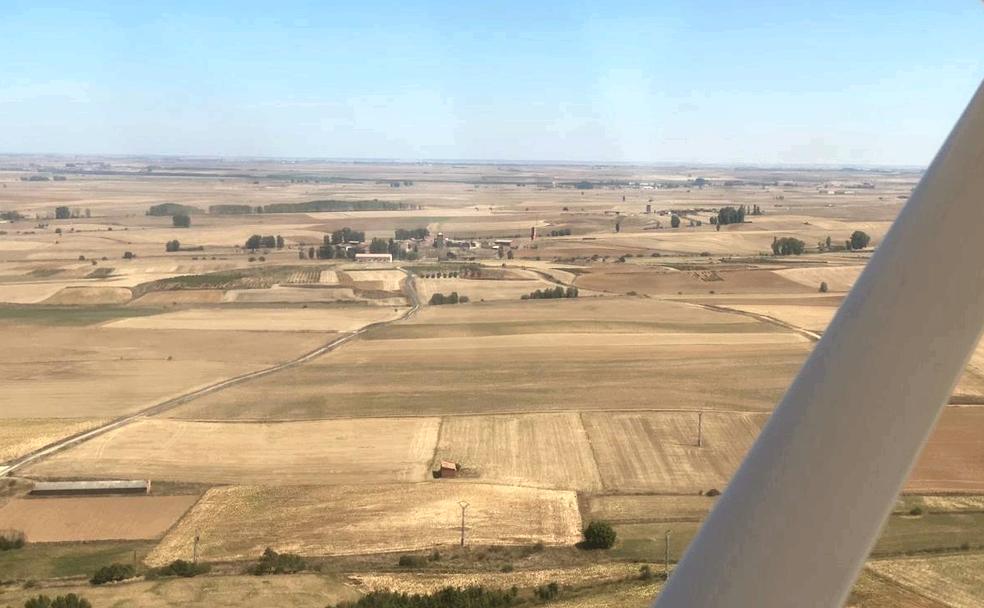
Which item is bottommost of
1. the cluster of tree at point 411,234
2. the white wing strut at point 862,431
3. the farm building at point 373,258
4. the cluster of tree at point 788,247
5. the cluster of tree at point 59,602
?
the cluster of tree at point 59,602

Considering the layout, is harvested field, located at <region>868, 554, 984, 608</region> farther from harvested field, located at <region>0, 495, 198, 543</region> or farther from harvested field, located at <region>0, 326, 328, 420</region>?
harvested field, located at <region>0, 326, 328, 420</region>

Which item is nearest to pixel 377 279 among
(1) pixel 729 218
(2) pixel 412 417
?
(2) pixel 412 417

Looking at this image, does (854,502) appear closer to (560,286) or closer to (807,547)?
(807,547)

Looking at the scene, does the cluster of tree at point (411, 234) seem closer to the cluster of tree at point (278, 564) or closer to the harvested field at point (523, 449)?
the harvested field at point (523, 449)

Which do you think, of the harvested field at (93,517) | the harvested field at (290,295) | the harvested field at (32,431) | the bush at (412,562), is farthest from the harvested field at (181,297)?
the bush at (412,562)

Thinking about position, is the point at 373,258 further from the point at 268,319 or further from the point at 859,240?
the point at 859,240

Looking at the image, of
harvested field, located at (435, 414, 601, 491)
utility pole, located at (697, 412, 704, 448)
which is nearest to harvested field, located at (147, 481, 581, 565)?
harvested field, located at (435, 414, 601, 491)
